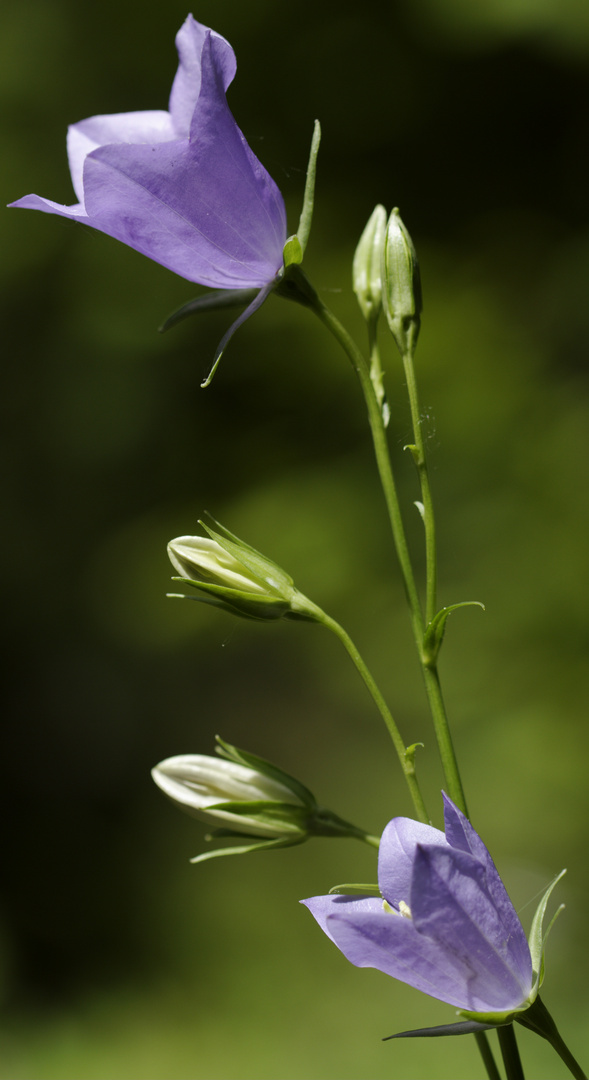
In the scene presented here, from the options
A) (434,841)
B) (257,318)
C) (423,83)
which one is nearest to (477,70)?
(423,83)

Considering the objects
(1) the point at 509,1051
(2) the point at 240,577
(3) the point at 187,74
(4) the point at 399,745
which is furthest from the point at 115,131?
(1) the point at 509,1051

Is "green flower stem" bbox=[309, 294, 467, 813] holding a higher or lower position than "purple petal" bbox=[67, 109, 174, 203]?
lower

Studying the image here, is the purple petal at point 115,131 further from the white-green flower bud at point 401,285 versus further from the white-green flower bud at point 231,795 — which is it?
the white-green flower bud at point 231,795

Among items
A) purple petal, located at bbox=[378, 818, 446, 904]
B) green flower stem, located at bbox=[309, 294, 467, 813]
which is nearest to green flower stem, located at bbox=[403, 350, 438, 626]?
green flower stem, located at bbox=[309, 294, 467, 813]

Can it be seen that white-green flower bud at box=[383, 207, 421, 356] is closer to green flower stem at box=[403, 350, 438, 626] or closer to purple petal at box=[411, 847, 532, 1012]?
green flower stem at box=[403, 350, 438, 626]

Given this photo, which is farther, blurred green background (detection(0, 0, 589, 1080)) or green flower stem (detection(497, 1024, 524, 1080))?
blurred green background (detection(0, 0, 589, 1080))

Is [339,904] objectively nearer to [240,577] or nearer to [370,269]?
[240,577]

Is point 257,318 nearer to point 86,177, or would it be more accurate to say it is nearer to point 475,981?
point 86,177
